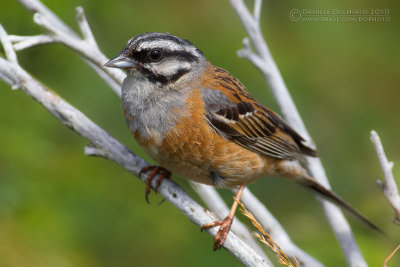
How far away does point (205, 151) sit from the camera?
12.8 feet

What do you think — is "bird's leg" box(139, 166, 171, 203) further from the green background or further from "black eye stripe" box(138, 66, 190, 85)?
the green background

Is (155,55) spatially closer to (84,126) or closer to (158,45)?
(158,45)

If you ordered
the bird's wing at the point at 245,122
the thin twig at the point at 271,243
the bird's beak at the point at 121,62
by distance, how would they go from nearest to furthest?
the thin twig at the point at 271,243, the bird's beak at the point at 121,62, the bird's wing at the point at 245,122

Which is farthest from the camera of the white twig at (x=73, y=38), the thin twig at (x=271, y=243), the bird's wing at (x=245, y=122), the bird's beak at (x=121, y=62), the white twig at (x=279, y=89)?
the white twig at (x=279, y=89)

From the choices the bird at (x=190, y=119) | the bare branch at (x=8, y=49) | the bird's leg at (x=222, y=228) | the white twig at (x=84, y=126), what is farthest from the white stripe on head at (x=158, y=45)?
the bird's leg at (x=222, y=228)

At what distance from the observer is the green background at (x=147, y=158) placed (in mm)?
4383

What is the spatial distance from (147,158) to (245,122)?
3.74ft

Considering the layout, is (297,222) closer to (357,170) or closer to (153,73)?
(357,170)

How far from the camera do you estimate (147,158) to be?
16.8 ft

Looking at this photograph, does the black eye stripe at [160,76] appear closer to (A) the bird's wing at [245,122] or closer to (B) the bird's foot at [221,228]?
(A) the bird's wing at [245,122]

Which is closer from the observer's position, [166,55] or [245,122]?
[166,55]

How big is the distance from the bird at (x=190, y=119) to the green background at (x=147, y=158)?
0.79 metres

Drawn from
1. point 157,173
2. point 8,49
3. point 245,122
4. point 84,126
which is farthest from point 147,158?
point 8,49

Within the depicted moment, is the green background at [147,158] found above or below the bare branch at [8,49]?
below
